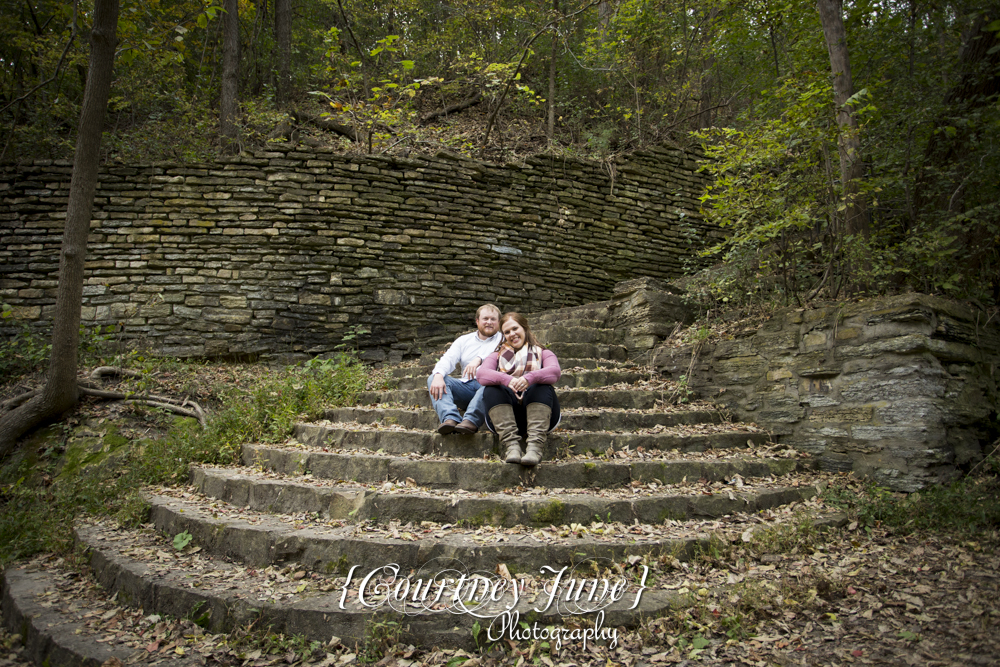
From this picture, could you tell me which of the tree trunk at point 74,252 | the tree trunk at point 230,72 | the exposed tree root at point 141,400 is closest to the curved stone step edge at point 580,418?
the exposed tree root at point 141,400

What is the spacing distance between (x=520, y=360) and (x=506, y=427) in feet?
1.44

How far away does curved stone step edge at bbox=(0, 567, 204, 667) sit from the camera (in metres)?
2.31

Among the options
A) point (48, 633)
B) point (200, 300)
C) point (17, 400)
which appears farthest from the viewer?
point (200, 300)

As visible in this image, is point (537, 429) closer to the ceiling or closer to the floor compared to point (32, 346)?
closer to the floor

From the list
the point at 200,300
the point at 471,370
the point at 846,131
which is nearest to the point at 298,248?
the point at 200,300

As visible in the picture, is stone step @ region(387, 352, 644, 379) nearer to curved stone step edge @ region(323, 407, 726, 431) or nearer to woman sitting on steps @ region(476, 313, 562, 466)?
curved stone step edge @ region(323, 407, 726, 431)

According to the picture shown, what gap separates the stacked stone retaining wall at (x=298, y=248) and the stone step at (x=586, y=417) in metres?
2.33

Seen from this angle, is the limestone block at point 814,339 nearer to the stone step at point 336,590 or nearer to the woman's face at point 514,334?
the stone step at point 336,590

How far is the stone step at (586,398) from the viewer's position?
14.5 ft

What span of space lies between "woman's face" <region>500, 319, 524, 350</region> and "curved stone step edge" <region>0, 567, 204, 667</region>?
7.50ft

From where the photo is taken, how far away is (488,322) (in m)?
3.89

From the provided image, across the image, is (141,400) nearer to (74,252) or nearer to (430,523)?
(74,252)

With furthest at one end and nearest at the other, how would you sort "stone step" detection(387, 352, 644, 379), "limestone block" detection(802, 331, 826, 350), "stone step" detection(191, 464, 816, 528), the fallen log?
the fallen log, "stone step" detection(387, 352, 644, 379), "limestone block" detection(802, 331, 826, 350), "stone step" detection(191, 464, 816, 528)

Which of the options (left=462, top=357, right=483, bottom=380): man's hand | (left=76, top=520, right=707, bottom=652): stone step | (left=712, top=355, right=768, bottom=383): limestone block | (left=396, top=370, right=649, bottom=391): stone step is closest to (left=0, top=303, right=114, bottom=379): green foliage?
(left=396, top=370, right=649, bottom=391): stone step
